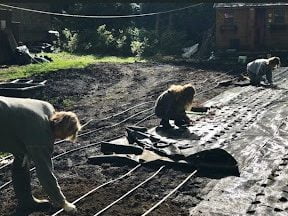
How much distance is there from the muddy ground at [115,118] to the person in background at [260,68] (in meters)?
Answer: 1.14

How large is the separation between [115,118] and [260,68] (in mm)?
5565

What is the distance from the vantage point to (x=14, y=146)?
471 cm

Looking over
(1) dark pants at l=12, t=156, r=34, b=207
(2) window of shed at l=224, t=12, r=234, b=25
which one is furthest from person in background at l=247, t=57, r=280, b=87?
(2) window of shed at l=224, t=12, r=234, b=25

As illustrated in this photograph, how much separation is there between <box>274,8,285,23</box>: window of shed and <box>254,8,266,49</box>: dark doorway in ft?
2.28

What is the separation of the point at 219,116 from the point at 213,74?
27.4ft

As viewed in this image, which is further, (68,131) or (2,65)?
(2,65)

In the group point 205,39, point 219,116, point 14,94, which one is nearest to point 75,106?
point 14,94

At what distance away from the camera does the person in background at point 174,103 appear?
27.6 feet

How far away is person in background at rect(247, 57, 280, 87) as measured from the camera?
13680 millimetres

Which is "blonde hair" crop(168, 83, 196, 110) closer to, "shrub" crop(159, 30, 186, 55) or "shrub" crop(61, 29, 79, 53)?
"shrub" crop(61, 29, 79, 53)

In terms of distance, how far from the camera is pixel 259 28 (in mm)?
24906

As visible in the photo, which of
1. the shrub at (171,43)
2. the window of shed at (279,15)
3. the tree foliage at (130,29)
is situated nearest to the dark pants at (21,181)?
the tree foliage at (130,29)

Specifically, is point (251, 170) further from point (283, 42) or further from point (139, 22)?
point (139, 22)

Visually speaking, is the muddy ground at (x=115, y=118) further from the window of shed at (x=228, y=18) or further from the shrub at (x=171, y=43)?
the shrub at (x=171, y=43)
